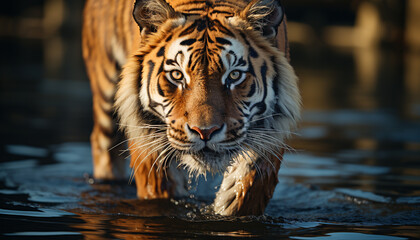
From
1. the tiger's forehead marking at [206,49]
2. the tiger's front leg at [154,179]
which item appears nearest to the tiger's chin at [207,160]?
the tiger's forehead marking at [206,49]

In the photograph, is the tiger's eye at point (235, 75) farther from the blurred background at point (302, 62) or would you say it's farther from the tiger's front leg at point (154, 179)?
the blurred background at point (302, 62)

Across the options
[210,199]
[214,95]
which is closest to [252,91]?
Result: [214,95]

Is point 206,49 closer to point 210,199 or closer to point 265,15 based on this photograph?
point 265,15

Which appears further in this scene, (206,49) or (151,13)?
(151,13)

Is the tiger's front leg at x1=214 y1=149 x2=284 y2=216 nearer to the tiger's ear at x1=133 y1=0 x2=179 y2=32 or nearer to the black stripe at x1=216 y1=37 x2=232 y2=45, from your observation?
the black stripe at x1=216 y1=37 x2=232 y2=45

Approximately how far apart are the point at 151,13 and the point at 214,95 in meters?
0.66

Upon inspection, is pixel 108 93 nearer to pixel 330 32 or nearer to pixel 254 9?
pixel 254 9

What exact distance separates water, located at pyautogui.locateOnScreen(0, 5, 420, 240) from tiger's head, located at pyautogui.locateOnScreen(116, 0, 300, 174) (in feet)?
1.33

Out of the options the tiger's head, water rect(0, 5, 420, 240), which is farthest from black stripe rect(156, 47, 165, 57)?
water rect(0, 5, 420, 240)

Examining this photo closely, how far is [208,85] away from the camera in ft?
13.2

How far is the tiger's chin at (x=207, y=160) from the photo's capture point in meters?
4.07

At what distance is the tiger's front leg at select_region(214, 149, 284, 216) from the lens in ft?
14.5

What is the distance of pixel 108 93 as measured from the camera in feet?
19.3

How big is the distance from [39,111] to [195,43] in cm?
517
